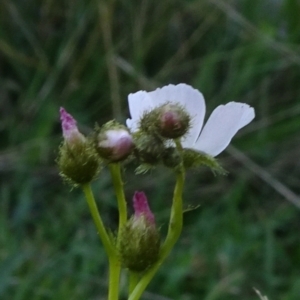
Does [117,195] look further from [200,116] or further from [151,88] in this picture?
[151,88]

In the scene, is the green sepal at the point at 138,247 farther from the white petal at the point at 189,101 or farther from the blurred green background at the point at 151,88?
the blurred green background at the point at 151,88

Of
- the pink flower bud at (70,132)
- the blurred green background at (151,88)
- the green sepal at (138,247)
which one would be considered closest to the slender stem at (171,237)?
the green sepal at (138,247)

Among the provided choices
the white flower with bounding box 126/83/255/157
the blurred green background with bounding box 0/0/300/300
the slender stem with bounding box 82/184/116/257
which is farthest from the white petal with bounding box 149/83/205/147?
the blurred green background with bounding box 0/0/300/300

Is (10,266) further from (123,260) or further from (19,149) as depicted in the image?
(123,260)

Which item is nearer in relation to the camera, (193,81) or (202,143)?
(202,143)

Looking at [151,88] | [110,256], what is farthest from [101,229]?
[151,88]

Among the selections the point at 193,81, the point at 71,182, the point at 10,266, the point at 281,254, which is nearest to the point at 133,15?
the point at 193,81
